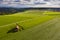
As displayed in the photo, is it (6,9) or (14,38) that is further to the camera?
(6,9)

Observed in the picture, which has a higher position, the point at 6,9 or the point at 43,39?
the point at 43,39

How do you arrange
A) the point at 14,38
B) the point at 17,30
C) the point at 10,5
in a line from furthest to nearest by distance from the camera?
the point at 10,5
the point at 17,30
the point at 14,38

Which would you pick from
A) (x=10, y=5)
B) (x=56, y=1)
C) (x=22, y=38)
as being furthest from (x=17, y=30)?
(x=56, y=1)

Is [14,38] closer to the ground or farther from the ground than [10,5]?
farther from the ground

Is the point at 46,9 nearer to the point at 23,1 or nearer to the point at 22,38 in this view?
the point at 23,1

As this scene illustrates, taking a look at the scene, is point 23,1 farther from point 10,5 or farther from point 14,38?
point 14,38

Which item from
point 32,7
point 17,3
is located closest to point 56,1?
point 32,7

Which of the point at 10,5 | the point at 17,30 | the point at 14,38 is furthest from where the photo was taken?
the point at 10,5

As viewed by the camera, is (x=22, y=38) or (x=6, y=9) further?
(x=6, y=9)
